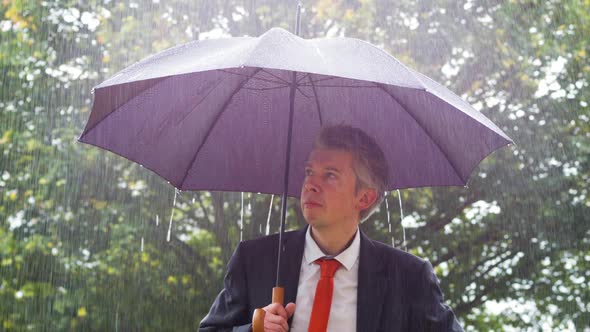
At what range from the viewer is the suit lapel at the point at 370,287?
2793 millimetres

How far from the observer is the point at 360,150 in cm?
304

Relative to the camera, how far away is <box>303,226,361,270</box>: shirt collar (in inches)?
115

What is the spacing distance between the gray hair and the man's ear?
0.05 ft

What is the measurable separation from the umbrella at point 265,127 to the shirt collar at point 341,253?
0.47 feet

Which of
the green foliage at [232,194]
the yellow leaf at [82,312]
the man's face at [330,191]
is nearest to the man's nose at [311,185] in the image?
the man's face at [330,191]

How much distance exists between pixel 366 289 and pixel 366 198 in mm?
359

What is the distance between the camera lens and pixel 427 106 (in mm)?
3072

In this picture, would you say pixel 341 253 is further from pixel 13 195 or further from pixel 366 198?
pixel 13 195

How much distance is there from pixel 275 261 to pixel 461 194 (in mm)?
5529

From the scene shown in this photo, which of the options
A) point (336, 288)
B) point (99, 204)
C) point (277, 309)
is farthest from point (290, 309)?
point (99, 204)

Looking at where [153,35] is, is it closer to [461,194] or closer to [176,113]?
[461,194]

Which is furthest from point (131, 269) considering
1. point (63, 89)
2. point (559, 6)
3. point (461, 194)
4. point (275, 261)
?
point (275, 261)

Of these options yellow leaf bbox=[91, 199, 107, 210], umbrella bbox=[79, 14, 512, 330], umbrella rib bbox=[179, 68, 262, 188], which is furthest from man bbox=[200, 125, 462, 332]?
yellow leaf bbox=[91, 199, 107, 210]

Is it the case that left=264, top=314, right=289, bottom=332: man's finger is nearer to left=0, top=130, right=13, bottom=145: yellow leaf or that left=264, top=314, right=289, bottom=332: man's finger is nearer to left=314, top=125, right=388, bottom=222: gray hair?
left=314, top=125, right=388, bottom=222: gray hair
